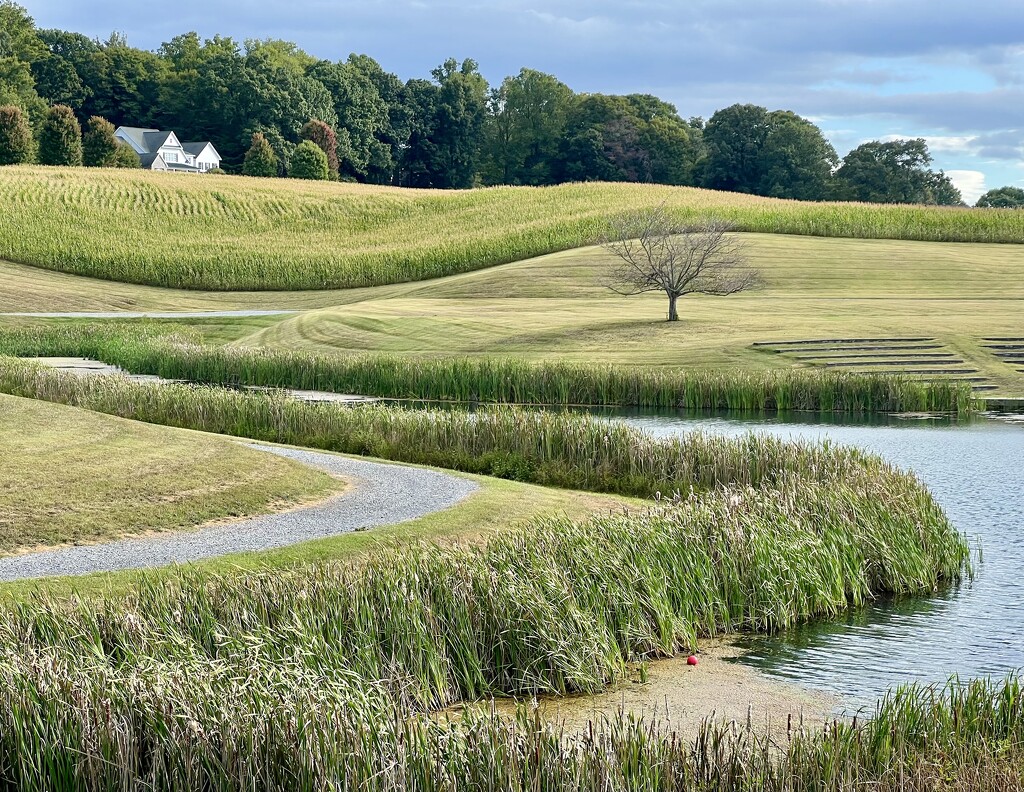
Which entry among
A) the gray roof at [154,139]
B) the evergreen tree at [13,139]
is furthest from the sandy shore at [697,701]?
the gray roof at [154,139]

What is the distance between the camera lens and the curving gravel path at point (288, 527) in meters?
13.4

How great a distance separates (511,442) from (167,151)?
356ft

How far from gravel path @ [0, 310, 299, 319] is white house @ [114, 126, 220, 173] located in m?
63.9

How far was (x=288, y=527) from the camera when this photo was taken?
604 inches

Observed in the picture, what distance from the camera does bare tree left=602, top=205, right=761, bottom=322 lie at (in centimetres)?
4703

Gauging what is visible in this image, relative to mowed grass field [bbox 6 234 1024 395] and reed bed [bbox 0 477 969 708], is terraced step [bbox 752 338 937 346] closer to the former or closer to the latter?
mowed grass field [bbox 6 234 1024 395]

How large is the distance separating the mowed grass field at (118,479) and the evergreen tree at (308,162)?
294ft

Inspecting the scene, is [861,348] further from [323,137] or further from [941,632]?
[323,137]

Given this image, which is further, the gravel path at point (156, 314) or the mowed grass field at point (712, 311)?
the gravel path at point (156, 314)

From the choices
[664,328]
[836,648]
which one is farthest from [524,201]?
[836,648]

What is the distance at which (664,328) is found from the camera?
44.8 m

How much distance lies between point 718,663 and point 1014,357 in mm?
29948

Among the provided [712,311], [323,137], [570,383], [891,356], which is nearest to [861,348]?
[891,356]

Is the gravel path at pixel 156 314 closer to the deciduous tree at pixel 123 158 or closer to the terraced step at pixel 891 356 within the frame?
the terraced step at pixel 891 356
